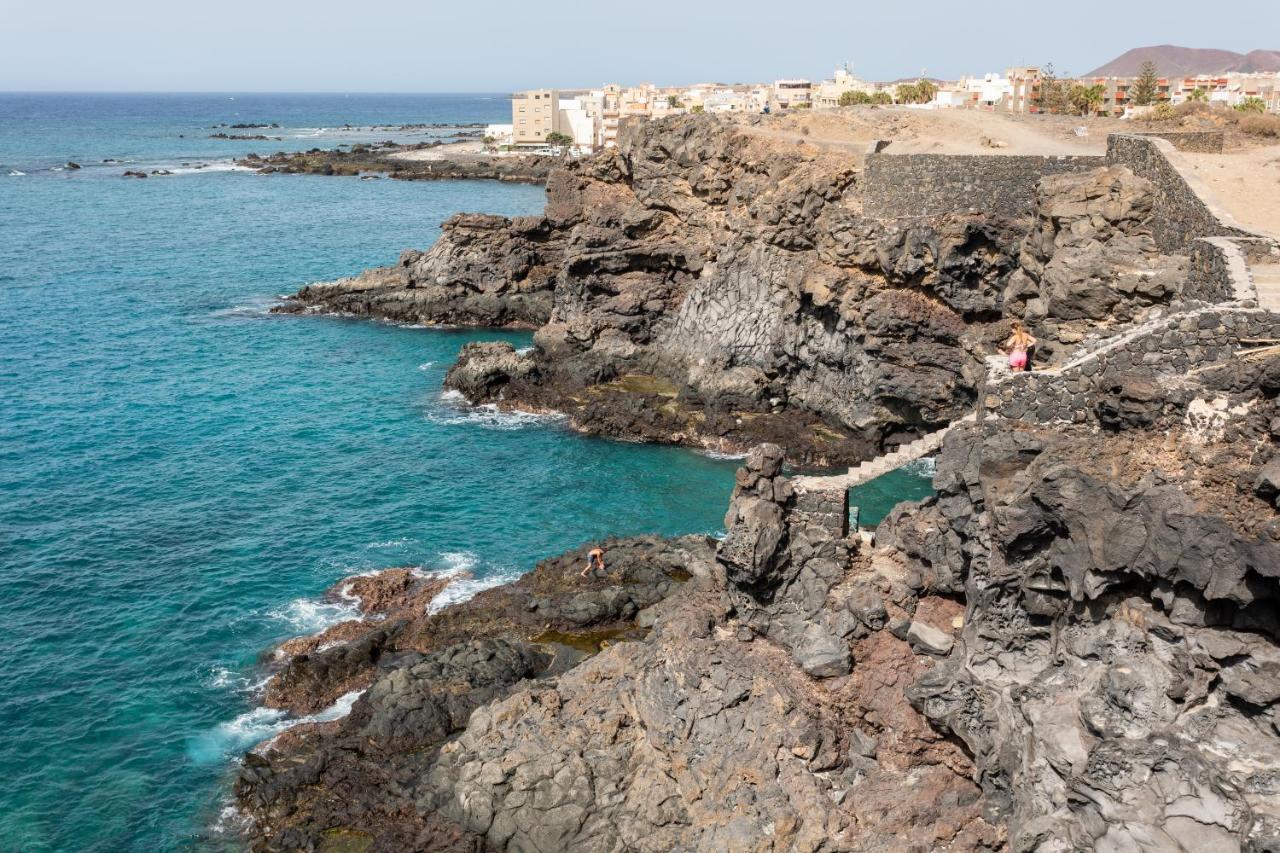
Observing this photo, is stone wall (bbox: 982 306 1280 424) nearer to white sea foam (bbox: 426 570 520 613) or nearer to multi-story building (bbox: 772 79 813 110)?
white sea foam (bbox: 426 570 520 613)

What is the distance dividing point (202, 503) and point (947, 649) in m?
29.0

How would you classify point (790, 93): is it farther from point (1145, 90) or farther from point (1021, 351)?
point (1021, 351)

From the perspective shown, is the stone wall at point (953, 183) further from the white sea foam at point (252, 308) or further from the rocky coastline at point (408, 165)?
the rocky coastline at point (408, 165)

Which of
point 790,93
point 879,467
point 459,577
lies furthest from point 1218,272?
point 790,93

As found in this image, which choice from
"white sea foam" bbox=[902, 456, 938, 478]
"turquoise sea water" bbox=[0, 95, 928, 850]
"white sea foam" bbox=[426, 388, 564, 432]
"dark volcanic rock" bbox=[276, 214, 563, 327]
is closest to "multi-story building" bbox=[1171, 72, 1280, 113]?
"white sea foam" bbox=[902, 456, 938, 478]

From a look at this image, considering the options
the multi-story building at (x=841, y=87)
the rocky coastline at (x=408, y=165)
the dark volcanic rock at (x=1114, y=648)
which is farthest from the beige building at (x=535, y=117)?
the dark volcanic rock at (x=1114, y=648)

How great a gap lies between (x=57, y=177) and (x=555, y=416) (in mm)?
115575

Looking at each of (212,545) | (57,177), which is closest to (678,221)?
(212,545)

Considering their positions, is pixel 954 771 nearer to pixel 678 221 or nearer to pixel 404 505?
pixel 404 505

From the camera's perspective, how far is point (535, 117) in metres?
175

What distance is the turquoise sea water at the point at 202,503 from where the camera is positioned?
2564cm

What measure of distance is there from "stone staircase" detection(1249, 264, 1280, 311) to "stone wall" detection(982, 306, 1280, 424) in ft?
3.27

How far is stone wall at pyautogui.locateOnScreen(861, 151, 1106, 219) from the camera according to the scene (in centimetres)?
3784

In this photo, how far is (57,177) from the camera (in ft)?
445
